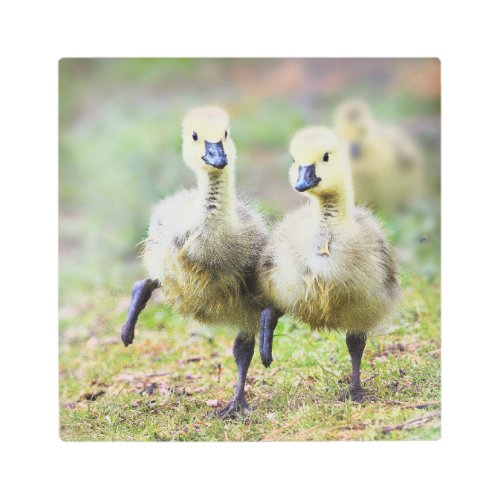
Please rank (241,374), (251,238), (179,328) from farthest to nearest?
(179,328)
(241,374)
(251,238)

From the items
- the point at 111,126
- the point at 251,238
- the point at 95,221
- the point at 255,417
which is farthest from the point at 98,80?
the point at 255,417

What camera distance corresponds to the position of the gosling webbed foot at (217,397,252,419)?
3.89 m

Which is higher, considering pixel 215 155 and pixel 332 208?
pixel 215 155

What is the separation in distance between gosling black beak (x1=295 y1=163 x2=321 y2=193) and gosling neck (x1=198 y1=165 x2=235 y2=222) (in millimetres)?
276

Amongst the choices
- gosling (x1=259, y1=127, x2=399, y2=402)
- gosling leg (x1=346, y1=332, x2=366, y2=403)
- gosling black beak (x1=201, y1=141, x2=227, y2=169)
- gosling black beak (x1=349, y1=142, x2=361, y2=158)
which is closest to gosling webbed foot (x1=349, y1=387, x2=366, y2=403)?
gosling leg (x1=346, y1=332, x2=366, y2=403)

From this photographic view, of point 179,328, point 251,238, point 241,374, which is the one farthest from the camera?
point 179,328

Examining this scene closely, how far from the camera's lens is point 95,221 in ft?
13.3

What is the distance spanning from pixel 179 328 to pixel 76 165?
82 centimetres

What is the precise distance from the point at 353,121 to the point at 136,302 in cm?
111

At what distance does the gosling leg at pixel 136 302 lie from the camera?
3891mm

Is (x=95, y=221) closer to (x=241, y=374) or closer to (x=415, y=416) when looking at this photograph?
(x=241, y=374)

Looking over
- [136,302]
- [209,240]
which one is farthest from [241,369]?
[209,240]

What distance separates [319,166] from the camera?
135 inches

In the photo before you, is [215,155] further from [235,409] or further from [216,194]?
[235,409]
